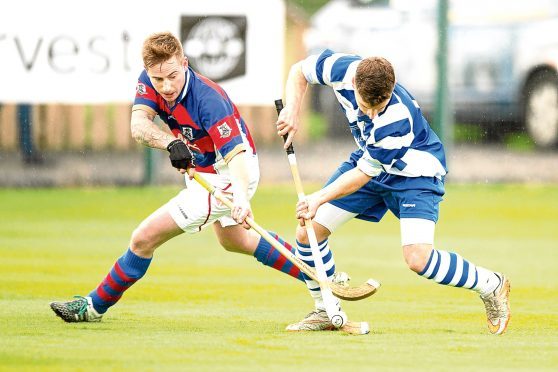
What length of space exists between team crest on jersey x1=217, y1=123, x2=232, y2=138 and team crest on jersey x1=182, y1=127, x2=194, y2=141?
0.27 m

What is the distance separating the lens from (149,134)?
20.7ft

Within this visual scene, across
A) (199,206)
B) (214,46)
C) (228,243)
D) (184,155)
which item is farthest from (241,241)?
(214,46)

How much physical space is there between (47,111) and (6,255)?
15.3 ft

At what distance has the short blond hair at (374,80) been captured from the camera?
5.78 m

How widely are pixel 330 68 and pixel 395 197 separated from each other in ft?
2.30

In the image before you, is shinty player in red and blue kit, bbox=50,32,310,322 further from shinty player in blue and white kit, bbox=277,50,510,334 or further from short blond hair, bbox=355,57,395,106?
short blond hair, bbox=355,57,395,106

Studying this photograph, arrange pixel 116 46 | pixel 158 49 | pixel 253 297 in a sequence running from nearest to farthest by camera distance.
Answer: pixel 158 49 < pixel 253 297 < pixel 116 46

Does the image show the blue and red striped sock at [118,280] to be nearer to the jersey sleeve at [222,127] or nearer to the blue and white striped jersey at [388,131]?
the jersey sleeve at [222,127]

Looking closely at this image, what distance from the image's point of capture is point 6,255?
9305mm

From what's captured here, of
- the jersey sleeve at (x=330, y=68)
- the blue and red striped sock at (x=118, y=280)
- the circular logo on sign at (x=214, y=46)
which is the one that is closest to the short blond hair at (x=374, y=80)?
the jersey sleeve at (x=330, y=68)

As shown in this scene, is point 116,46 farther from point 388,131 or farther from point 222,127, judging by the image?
point 388,131

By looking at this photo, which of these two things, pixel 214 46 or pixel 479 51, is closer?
pixel 214 46

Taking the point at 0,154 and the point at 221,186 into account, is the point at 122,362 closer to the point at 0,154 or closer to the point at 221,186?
the point at 221,186

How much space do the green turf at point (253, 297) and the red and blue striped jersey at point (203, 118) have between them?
2.75 feet
